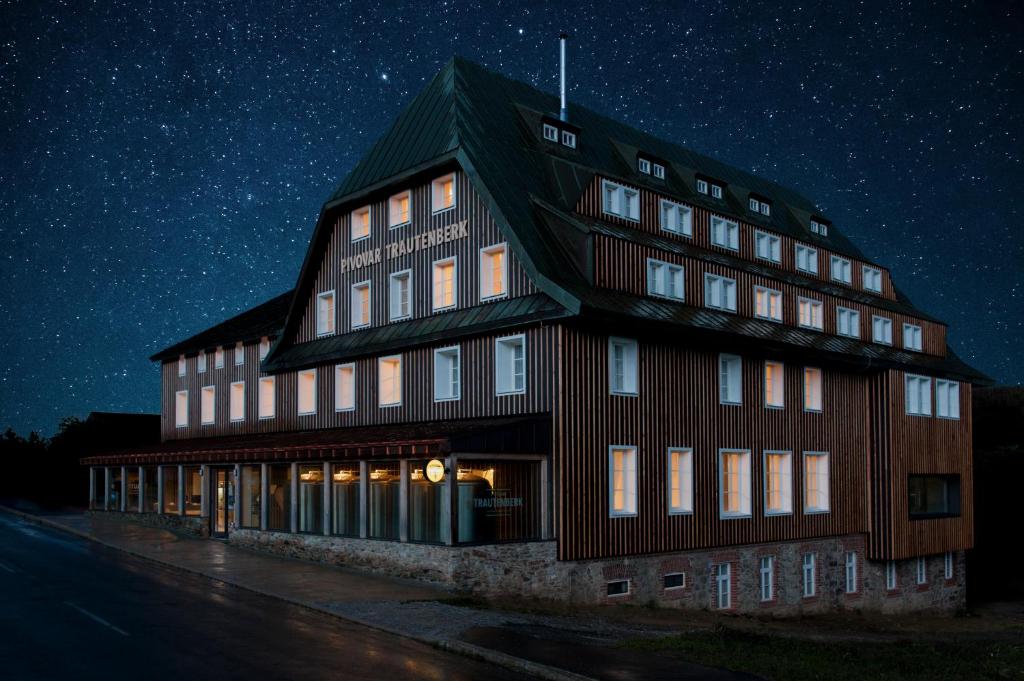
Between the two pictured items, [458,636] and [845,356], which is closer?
[458,636]

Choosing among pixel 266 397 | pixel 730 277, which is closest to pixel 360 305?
pixel 266 397

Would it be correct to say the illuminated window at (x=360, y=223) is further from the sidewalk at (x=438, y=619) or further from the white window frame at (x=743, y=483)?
the white window frame at (x=743, y=483)

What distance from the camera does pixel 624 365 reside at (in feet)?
93.3

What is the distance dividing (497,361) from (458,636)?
1173 centimetres

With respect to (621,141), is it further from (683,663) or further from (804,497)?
(683,663)

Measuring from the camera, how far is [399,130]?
3416 centimetres

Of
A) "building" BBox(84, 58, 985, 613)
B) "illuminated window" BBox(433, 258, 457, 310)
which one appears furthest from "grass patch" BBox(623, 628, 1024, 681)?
"illuminated window" BBox(433, 258, 457, 310)

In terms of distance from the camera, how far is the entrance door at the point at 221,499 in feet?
123

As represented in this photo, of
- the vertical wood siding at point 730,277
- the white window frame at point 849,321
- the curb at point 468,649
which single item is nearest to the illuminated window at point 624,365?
the vertical wood siding at point 730,277

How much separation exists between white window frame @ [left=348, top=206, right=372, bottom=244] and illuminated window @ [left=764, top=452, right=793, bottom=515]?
15406mm

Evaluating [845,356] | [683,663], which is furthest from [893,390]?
[683,663]

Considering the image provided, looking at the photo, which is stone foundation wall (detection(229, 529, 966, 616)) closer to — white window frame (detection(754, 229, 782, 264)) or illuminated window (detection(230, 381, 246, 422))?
illuminated window (detection(230, 381, 246, 422))

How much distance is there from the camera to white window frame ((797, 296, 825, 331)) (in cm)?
3703

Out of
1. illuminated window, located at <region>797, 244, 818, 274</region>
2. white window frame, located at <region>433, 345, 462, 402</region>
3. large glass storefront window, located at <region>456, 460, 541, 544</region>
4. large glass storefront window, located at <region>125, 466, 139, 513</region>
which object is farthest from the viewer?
large glass storefront window, located at <region>125, 466, 139, 513</region>
